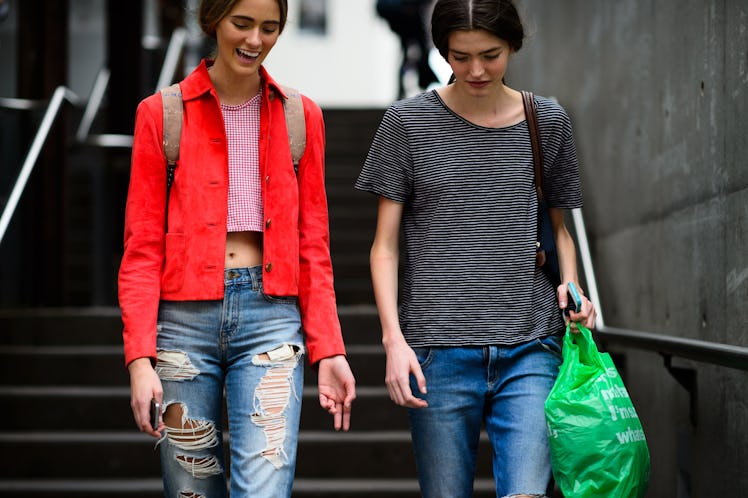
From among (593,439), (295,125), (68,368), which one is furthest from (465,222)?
(68,368)

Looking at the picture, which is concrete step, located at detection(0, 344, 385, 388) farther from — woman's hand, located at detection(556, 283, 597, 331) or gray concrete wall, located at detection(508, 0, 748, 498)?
woman's hand, located at detection(556, 283, 597, 331)

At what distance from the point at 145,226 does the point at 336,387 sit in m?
0.59

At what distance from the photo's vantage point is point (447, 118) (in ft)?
9.11

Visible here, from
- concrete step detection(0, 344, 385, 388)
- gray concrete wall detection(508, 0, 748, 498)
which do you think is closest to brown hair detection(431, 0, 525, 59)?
gray concrete wall detection(508, 0, 748, 498)

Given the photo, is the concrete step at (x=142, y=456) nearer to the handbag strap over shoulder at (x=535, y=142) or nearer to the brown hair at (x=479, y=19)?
the handbag strap over shoulder at (x=535, y=142)

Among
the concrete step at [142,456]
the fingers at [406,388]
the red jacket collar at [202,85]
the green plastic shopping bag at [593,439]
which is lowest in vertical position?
the concrete step at [142,456]

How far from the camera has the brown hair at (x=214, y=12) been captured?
2.60m

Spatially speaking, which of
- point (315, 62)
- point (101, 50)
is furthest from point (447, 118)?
point (315, 62)

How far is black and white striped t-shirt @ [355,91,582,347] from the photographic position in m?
2.71

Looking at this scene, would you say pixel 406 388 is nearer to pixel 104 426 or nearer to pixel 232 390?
pixel 232 390

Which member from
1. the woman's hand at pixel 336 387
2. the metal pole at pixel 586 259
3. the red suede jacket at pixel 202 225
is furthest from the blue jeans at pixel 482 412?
the metal pole at pixel 586 259

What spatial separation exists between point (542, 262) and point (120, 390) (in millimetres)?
3579

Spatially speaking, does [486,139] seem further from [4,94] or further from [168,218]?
[4,94]

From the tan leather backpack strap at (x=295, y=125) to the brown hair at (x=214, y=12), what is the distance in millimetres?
187
